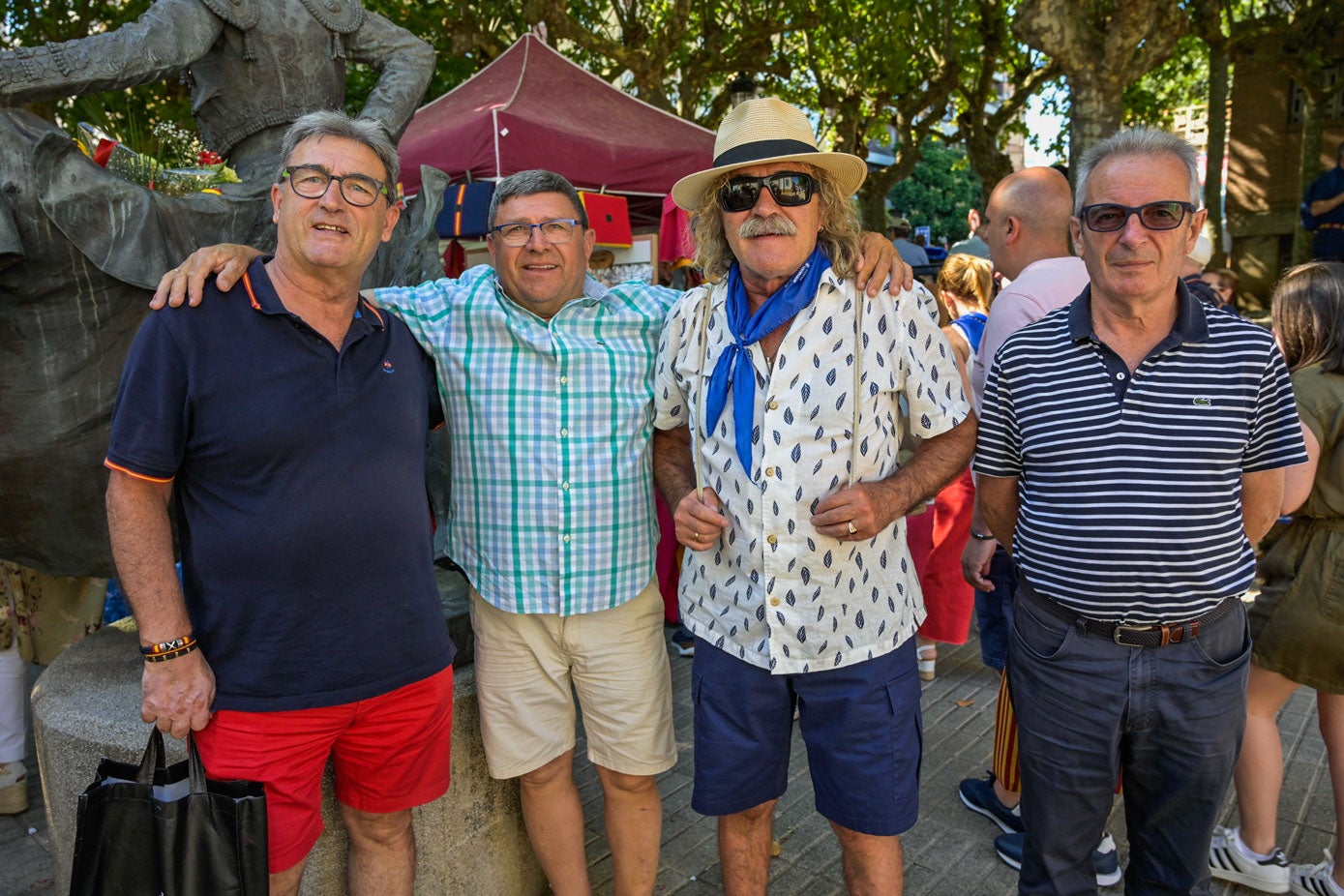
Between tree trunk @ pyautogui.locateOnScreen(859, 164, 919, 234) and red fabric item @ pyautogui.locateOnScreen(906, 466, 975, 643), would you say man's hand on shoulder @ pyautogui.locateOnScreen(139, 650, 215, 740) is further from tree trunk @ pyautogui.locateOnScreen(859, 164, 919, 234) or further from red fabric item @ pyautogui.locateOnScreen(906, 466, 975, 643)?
tree trunk @ pyautogui.locateOnScreen(859, 164, 919, 234)

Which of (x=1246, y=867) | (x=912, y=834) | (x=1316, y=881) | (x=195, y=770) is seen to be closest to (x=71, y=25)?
(x=195, y=770)

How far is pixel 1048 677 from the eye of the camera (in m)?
2.23

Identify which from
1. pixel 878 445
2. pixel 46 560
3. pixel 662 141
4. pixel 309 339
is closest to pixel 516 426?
pixel 309 339

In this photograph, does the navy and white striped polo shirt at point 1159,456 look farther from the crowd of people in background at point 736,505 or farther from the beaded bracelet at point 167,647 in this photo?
the beaded bracelet at point 167,647

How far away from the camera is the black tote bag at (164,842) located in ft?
6.18

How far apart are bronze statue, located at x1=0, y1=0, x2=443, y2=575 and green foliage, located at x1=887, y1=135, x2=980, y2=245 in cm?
3495

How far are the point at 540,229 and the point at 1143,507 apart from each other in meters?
1.63

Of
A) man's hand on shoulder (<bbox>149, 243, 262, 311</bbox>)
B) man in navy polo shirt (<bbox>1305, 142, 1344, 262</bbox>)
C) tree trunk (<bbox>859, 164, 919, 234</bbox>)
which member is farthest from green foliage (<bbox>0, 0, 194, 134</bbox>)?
man in navy polo shirt (<bbox>1305, 142, 1344, 262</bbox>)

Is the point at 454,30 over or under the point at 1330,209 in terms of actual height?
over

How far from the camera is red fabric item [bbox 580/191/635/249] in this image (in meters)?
6.68

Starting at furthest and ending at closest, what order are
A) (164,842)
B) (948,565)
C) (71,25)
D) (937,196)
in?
(937,196) → (71,25) → (948,565) → (164,842)

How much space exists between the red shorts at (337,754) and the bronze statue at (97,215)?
3.97 feet

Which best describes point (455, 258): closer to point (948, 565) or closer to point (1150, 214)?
point (948, 565)

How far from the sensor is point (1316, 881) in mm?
2910
